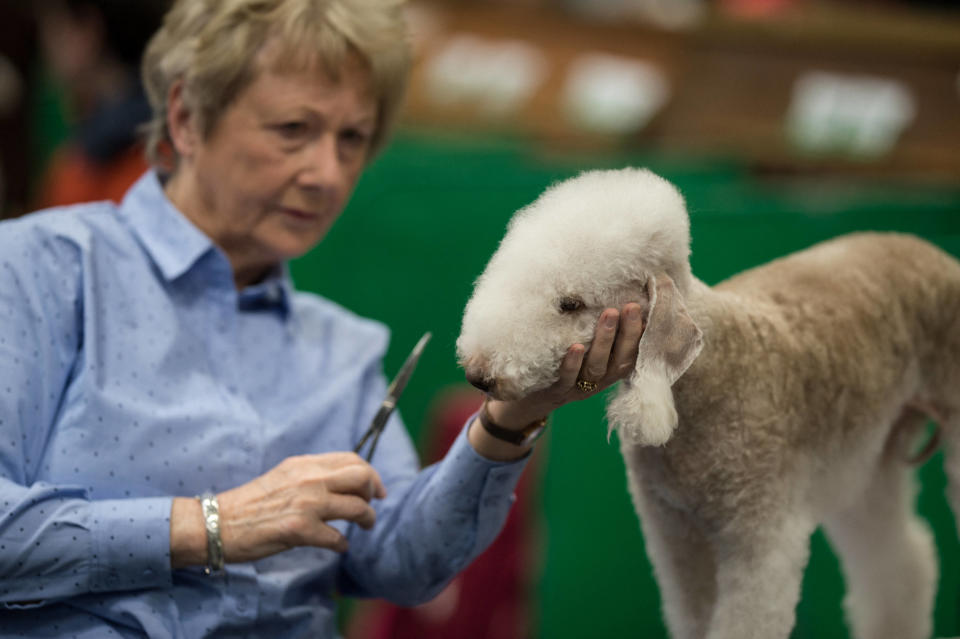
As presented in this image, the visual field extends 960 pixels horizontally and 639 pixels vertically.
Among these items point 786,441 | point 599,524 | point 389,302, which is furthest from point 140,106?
point 786,441

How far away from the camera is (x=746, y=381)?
0.73 metres

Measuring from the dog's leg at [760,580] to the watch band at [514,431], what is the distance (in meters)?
0.22

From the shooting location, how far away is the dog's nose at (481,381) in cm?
68

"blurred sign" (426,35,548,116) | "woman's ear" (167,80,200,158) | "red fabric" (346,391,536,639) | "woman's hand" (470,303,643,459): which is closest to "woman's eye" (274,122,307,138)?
"woman's ear" (167,80,200,158)

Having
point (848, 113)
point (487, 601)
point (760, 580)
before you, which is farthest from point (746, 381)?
point (848, 113)

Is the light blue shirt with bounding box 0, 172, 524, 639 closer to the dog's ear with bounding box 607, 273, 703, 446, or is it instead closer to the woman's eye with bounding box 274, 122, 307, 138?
the woman's eye with bounding box 274, 122, 307, 138

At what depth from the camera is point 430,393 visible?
2264 millimetres

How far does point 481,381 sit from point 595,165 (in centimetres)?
180

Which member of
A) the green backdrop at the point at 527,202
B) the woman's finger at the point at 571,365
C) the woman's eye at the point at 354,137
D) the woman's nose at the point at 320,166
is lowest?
the green backdrop at the point at 527,202

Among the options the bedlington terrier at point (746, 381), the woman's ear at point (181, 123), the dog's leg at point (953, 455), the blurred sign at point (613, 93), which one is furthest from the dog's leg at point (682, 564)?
the blurred sign at point (613, 93)

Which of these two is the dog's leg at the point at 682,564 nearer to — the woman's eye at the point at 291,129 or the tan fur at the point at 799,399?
the tan fur at the point at 799,399

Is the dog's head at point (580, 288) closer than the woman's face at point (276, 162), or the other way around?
→ the dog's head at point (580, 288)

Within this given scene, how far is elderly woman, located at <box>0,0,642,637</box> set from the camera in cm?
91

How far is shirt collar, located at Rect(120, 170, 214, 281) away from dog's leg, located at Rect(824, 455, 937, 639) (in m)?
0.74
